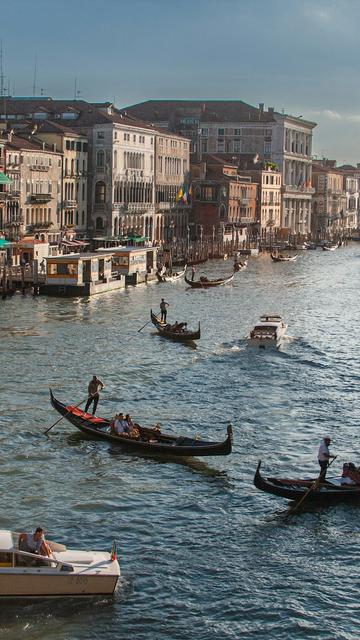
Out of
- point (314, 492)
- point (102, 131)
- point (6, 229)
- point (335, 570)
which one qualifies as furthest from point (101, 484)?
point (102, 131)

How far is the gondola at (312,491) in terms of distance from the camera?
821 inches

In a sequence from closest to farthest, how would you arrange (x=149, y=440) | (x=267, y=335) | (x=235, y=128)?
(x=149, y=440)
(x=267, y=335)
(x=235, y=128)

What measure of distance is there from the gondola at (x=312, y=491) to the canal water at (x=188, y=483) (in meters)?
0.28

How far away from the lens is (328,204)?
154m

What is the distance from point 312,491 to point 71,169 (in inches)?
2462

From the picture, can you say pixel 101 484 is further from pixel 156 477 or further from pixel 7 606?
pixel 7 606

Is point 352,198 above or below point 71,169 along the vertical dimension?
below

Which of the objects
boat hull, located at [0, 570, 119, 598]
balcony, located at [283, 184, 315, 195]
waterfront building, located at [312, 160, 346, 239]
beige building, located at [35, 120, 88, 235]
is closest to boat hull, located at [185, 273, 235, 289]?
beige building, located at [35, 120, 88, 235]

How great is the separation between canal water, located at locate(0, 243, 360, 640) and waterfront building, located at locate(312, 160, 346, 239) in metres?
105

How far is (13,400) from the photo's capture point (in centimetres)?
2972

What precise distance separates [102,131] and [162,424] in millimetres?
59622

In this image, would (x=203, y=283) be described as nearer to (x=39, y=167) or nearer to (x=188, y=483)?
(x=39, y=167)

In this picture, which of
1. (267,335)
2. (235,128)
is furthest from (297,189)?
(267,335)

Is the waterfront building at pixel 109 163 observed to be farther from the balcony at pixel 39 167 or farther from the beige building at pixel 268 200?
the beige building at pixel 268 200
